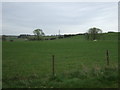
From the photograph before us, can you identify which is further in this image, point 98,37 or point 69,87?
point 98,37

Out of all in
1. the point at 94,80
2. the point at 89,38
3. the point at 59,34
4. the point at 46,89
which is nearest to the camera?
the point at 46,89

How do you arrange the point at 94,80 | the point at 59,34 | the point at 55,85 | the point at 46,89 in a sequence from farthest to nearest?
the point at 59,34 → the point at 94,80 → the point at 55,85 → the point at 46,89

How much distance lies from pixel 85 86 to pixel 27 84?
212cm

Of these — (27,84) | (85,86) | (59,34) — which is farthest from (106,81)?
(59,34)

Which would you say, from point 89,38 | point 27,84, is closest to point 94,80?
point 27,84

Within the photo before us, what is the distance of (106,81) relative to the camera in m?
6.86

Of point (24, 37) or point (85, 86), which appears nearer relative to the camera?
point (85, 86)

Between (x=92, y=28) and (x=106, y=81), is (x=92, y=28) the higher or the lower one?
the higher one

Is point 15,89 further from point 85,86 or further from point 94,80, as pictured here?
point 94,80

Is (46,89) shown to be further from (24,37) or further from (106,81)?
(24,37)

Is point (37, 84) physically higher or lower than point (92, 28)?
lower

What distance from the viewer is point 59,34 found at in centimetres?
14862

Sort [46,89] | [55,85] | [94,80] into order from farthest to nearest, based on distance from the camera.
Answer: [94,80] → [55,85] → [46,89]

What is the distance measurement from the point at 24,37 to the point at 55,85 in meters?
148
